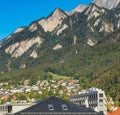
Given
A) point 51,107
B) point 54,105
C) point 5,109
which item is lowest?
point 51,107

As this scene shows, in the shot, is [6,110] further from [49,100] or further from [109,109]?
[109,109]

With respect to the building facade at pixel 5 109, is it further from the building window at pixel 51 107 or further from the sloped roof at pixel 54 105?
the building window at pixel 51 107

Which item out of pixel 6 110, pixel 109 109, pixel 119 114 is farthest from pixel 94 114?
pixel 109 109

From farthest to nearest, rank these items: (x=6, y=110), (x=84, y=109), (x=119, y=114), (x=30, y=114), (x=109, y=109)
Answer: (x=109, y=109) < (x=119, y=114) < (x=6, y=110) < (x=84, y=109) < (x=30, y=114)

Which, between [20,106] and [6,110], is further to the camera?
[6,110]

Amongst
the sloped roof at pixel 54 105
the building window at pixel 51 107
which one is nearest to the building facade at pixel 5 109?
the sloped roof at pixel 54 105

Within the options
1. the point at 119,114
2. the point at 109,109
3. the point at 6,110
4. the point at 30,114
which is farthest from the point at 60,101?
the point at 109,109

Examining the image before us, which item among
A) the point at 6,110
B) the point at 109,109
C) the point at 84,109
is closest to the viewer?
the point at 84,109

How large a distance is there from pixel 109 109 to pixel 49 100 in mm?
125719

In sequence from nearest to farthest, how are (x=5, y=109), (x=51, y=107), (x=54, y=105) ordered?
(x=51, y=107) < (x=54, y=105) < (x=5, y=109)

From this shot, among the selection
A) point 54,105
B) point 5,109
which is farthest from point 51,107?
point 5,109

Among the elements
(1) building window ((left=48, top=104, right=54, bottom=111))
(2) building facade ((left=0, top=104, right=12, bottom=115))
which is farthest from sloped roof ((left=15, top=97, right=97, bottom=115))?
(2) building facade ((left=0, top=104, right=12, bottom=115))

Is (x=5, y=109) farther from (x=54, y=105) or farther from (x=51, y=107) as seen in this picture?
(x=51, y=107)

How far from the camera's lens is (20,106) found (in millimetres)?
75125
